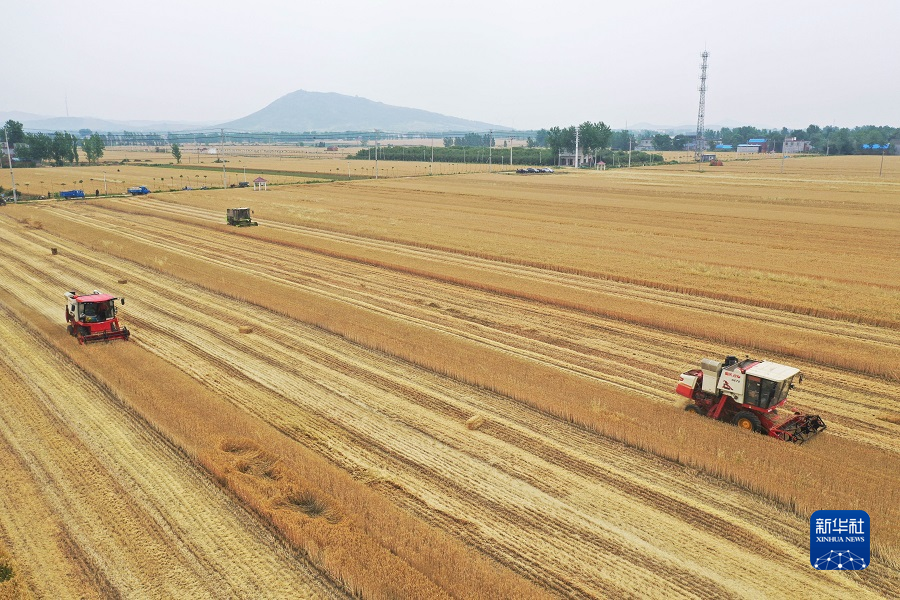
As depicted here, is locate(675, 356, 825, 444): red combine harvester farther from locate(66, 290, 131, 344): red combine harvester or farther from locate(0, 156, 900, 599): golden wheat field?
locate(66, 290, 131, 344): red combine harvester

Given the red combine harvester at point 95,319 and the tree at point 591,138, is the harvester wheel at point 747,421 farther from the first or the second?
the tree at point 591,138

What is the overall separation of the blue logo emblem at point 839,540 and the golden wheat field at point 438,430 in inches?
11.5

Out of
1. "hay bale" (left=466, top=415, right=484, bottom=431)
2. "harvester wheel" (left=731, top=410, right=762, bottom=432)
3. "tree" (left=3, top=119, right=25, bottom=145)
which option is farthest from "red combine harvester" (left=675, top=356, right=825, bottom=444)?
"tree" (left=3, top=119, right=25, bottom=145)

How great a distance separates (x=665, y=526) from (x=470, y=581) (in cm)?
403

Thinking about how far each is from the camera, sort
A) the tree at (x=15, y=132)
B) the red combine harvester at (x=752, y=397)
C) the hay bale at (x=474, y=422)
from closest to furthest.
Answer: the red combine harvester at (x=752, y=397), the hay bale at (x=474, y=422), the tree at (x=15, y=132)

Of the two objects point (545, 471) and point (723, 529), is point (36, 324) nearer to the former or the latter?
point (545, 471)

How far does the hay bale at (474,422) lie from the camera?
16.6 metres

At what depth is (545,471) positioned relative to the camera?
1451cm

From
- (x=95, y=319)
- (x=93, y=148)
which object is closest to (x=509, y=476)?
(x=95, y=319)

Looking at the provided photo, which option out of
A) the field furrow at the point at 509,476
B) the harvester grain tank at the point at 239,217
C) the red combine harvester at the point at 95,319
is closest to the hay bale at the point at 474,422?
the field furrow at the point at 509,476

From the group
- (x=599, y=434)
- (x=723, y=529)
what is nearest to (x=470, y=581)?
(x=723, y=529)

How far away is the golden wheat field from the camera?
11516mm

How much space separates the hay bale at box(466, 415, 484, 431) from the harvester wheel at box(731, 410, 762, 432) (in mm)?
6350

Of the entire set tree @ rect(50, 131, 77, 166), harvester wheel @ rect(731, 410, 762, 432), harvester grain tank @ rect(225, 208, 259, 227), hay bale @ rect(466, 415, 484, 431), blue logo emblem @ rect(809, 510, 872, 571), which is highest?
tree @ rect(50, 131, 77, 166)
